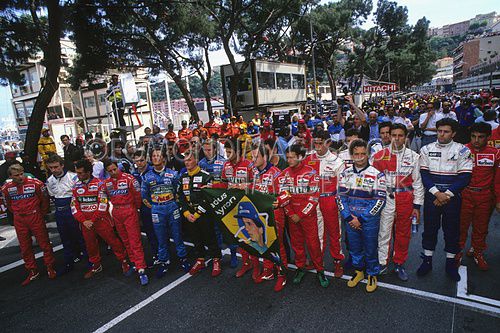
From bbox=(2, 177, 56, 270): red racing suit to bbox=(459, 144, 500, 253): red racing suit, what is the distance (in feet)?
21.6

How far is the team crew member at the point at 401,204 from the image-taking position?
410 cm

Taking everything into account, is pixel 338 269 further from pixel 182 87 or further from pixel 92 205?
pixel 182 87

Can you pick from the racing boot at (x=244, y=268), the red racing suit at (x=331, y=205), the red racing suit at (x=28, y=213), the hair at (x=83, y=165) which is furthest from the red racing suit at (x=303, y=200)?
the red racing suit at (x=28, y=213)

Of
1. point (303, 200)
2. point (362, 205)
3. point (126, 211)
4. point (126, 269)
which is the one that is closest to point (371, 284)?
point (362, 205)

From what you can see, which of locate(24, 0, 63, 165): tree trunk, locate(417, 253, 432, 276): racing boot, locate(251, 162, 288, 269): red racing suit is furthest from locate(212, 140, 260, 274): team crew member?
locate(24, 0, 63, 165): tree trunk

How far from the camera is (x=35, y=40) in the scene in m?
10.4

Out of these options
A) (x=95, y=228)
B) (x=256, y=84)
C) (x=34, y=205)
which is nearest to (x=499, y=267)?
(x=95, y=228)

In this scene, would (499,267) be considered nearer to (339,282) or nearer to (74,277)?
(339,282)

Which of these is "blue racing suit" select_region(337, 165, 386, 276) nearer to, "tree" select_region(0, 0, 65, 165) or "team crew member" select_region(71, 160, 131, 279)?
"team crew member" select_region(71, 160, 131, 279)

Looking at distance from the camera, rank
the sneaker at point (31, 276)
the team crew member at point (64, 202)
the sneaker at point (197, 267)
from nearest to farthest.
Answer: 1. the sneaker at point (197, 267)
2. the sneaker at point (31, 276)
3. the team crew member at point (64, 202)

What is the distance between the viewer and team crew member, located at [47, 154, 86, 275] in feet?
17.4

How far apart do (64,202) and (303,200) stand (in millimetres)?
4135

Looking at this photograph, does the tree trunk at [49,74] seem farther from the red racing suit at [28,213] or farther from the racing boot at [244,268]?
the racing boot at [244,268]

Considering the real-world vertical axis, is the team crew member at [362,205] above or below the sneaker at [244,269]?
above
